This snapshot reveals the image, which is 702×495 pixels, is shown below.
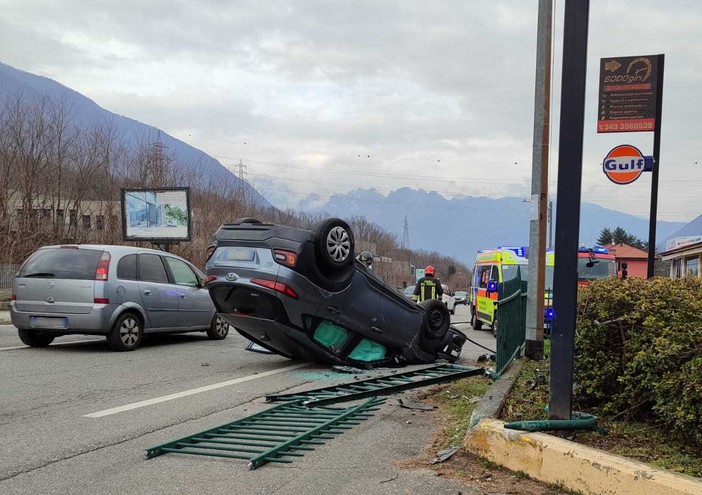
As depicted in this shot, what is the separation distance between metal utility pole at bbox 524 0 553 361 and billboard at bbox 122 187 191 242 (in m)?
18.7

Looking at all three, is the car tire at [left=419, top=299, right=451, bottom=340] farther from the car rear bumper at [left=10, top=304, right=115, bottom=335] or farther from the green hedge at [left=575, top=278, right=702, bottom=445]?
the car rear bumper at [left=10, top=304, right=115, bottom=335]

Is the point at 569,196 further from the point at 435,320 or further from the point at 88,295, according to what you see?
the point at 88,295

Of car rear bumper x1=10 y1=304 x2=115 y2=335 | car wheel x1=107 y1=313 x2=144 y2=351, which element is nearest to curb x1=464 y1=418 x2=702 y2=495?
car rear bumper x1=10 y1=304 x2=115 y2=335

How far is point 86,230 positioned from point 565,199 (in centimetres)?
3252

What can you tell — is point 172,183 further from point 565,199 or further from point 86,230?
point 565,199

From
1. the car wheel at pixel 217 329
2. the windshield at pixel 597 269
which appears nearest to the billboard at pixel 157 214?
the car wheel at pixel 217 329

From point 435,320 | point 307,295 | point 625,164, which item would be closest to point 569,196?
point 307,295

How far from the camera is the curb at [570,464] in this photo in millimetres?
3404

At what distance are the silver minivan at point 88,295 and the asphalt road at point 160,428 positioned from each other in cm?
47

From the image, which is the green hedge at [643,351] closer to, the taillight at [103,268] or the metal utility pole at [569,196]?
the metal utility pole at [569,196]

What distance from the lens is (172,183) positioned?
130 ft

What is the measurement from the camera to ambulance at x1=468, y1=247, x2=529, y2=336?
51.7 ft

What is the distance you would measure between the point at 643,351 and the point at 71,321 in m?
8.34

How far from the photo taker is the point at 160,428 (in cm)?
561
